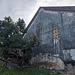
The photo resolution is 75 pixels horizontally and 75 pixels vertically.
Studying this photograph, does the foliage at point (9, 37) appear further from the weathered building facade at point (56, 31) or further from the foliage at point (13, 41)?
the weathered building facade at point (56, 31)

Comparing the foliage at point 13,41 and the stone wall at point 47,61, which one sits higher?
the foliage at point 13,41

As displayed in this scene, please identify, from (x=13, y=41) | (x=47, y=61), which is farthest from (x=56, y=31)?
(x=13, y=41)

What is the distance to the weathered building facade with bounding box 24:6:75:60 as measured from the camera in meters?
8.03

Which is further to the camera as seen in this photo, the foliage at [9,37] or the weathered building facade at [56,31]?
the foliage at [9,37]

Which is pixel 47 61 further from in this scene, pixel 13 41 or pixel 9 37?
pixel 9 37

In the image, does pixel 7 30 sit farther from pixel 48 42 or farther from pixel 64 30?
pixel 64 30

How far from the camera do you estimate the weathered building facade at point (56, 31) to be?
803 centimetres

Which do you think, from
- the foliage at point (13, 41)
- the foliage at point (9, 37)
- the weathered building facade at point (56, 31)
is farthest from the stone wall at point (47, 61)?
the foliage at point (9, 37)

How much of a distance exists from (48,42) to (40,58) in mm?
1965

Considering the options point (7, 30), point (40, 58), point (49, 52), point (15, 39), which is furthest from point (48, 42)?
point (7, 30)

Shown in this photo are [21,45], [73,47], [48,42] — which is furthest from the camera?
[48,42]

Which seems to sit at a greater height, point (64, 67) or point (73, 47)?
point (73, 47)

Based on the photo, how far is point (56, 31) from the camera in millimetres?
9062

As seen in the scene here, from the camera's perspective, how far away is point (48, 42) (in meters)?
9.68
